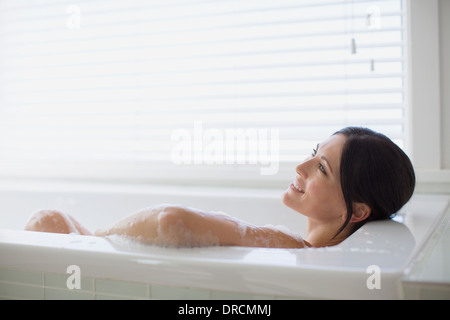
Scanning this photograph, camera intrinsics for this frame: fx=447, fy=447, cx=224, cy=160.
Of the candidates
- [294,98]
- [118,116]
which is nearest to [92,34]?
[118,116]

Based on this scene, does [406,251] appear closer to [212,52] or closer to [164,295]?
[164,295]

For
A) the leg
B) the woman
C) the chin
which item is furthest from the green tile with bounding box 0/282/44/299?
the chin

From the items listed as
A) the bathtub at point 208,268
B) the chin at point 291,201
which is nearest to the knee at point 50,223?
the bathtub at point 208,268

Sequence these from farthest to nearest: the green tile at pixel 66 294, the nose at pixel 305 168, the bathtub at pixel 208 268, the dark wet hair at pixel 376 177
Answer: the nose at pixel 305 168
the dark wet hair at pixel 376 177
the green tile at pixel 66 294
the bathtub at pixel 208 268

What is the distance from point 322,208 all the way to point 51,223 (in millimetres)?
724

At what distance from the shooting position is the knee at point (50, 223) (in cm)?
119

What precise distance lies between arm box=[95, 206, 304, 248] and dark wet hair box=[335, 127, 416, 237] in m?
0.29

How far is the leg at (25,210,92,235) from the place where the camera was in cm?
119

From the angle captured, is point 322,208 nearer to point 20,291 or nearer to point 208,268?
point 208,268

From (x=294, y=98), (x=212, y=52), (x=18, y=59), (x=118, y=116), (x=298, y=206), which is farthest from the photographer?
(x=18, y=59)

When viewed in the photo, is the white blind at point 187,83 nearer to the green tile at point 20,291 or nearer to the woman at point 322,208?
the woman at point 322,208

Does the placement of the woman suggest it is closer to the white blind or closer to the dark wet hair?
the dark wet hair
